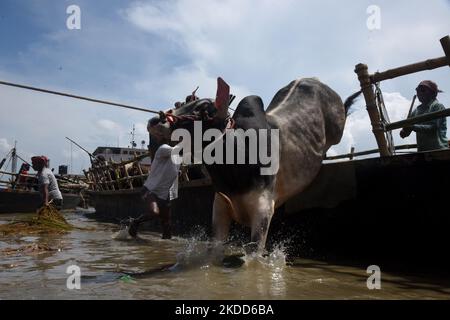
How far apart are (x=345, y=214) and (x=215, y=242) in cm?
159

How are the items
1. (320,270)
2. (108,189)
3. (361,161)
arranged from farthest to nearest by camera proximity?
(108,189) < (361,161) < (320,270)

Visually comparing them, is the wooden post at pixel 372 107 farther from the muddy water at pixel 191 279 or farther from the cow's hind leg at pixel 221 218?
the cow's hind leg at pixel 221 218

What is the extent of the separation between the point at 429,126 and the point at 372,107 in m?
0.70

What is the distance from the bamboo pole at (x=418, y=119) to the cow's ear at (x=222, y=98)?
2.01 m

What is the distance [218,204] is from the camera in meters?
4.45

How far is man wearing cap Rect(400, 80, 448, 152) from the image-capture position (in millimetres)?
5234

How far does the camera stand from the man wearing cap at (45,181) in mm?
8758

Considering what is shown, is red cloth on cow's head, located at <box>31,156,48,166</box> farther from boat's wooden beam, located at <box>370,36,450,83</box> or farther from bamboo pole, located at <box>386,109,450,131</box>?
bamboo pole, located at <box>386,109,450,131</box>

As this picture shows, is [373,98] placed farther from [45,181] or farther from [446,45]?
[45,181]

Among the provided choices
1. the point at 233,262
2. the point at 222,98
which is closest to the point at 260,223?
the point at 233,262

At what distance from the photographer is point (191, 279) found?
3.43 metres

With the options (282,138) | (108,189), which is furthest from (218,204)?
(108,189)

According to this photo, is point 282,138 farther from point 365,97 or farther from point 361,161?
point 365,97

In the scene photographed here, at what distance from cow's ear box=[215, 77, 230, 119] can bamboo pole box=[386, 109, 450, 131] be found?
2008mm
